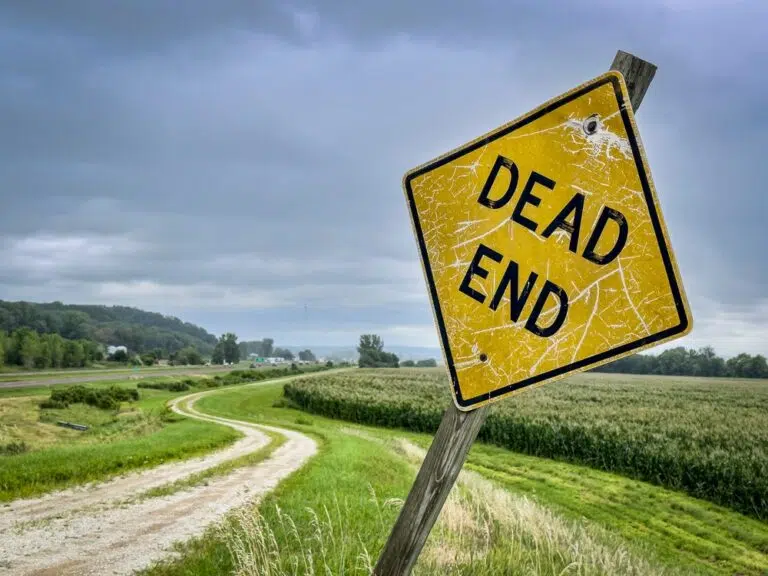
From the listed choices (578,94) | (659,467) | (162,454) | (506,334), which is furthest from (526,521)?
(659,467)

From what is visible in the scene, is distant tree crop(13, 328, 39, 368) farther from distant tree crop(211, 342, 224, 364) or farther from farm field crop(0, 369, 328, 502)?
distant tree crop(211, 342, 224, 364)

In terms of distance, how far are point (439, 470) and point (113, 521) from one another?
9483mm

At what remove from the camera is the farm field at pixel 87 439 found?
1333cm

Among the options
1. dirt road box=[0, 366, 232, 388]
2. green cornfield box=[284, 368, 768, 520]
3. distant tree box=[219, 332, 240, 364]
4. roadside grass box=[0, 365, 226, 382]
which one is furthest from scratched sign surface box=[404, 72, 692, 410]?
distant tree box=[219, 332, 240, 364]

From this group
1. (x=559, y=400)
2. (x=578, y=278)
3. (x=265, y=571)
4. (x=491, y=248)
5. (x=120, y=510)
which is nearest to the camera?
(x=578, y=278)

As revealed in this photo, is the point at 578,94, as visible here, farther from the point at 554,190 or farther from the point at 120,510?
the point at 120,510

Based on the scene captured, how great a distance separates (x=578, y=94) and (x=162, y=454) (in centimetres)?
1824

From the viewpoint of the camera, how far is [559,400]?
3622 cm

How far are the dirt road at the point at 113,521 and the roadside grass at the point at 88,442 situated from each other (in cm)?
96

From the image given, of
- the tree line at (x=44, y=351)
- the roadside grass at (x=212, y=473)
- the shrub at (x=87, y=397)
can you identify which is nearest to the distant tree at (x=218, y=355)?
the tree line at (x=44, y=351)

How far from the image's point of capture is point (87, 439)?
85.2ft

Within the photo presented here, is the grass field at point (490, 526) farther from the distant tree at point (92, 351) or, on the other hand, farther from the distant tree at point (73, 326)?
the distant tree at point (73, 326)

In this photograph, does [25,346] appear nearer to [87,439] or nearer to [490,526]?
[87,439]

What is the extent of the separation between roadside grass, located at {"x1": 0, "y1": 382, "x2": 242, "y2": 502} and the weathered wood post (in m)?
12.1
